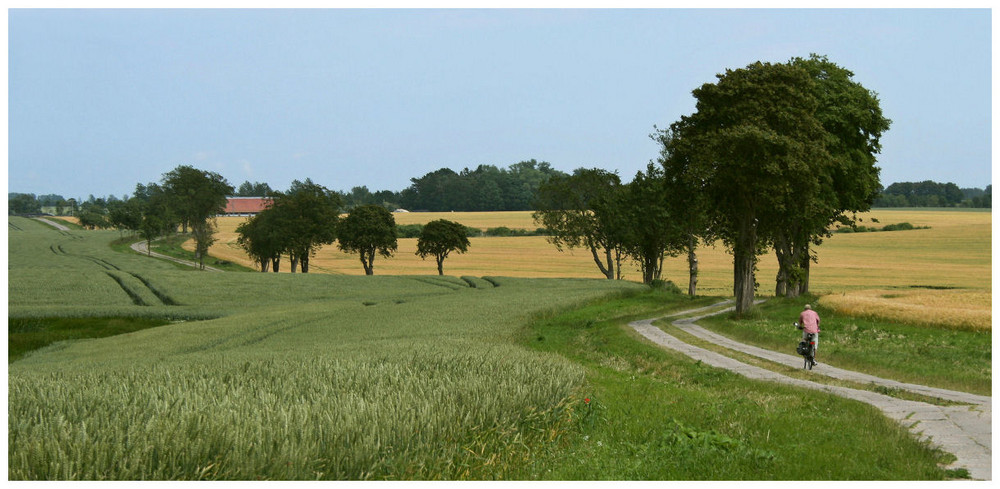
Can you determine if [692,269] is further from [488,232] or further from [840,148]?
[488,232]

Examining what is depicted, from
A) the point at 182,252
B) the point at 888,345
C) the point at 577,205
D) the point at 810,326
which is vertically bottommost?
the point at 182,252

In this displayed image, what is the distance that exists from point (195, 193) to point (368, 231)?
177 ft

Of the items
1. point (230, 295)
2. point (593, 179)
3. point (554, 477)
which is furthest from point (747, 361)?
point (593, 179)

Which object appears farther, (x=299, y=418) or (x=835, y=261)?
(x=835, y=261)

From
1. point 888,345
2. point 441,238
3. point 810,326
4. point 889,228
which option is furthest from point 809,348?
point 889,228

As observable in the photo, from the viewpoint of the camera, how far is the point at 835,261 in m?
110

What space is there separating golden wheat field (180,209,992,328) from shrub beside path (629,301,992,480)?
48016 millimetres

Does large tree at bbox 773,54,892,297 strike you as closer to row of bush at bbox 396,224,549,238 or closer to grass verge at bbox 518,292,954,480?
grass verge at bbox 518,292,954,480

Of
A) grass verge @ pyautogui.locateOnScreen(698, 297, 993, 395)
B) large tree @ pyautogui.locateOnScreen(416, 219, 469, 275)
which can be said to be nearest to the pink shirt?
grass verge @ pyautogui.locateOnScreen(698, 297, 993, 395)

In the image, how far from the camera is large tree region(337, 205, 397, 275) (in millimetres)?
106625

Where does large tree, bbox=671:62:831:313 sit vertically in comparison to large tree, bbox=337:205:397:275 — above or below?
above

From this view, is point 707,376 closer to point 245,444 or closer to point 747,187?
point 245,444

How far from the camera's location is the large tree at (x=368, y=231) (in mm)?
106625

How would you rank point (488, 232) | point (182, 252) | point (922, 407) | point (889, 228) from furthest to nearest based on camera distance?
point (488, 232)
point (889, 228)
point (182, 252)
point (922, 407)
